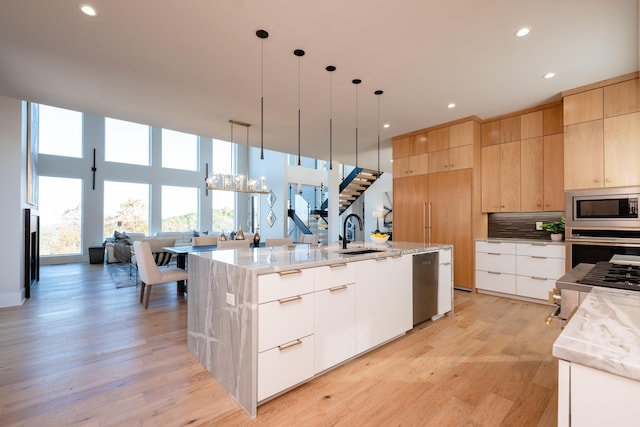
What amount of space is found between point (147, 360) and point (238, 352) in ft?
3.77

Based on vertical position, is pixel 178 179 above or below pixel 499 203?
above

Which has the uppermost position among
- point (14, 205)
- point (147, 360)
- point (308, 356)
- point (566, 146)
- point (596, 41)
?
point (596, 41)

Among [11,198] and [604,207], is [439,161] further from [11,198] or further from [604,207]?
[11,198]

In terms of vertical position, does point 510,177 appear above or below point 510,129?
below

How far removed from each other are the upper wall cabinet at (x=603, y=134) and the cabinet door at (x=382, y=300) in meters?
2.57

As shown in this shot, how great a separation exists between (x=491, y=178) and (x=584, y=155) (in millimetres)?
1218

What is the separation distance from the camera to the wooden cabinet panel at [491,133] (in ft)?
15.1

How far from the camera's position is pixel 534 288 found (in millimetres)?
4008

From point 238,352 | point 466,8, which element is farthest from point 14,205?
point 466,8

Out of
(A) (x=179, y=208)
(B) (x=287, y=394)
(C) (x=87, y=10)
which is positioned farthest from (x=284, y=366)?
(A) (x=179, y=208)

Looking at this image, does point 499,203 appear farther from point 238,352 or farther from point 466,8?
point 238,352

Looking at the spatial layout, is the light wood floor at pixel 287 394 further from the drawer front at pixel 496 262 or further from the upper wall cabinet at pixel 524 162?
the upper wall cabinet at pixel 524 162

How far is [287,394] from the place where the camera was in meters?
1.99

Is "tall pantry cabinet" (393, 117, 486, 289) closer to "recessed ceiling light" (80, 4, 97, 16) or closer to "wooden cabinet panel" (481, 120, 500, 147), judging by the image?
"wooden cabinet panel" (481, 120, 500, 147)
